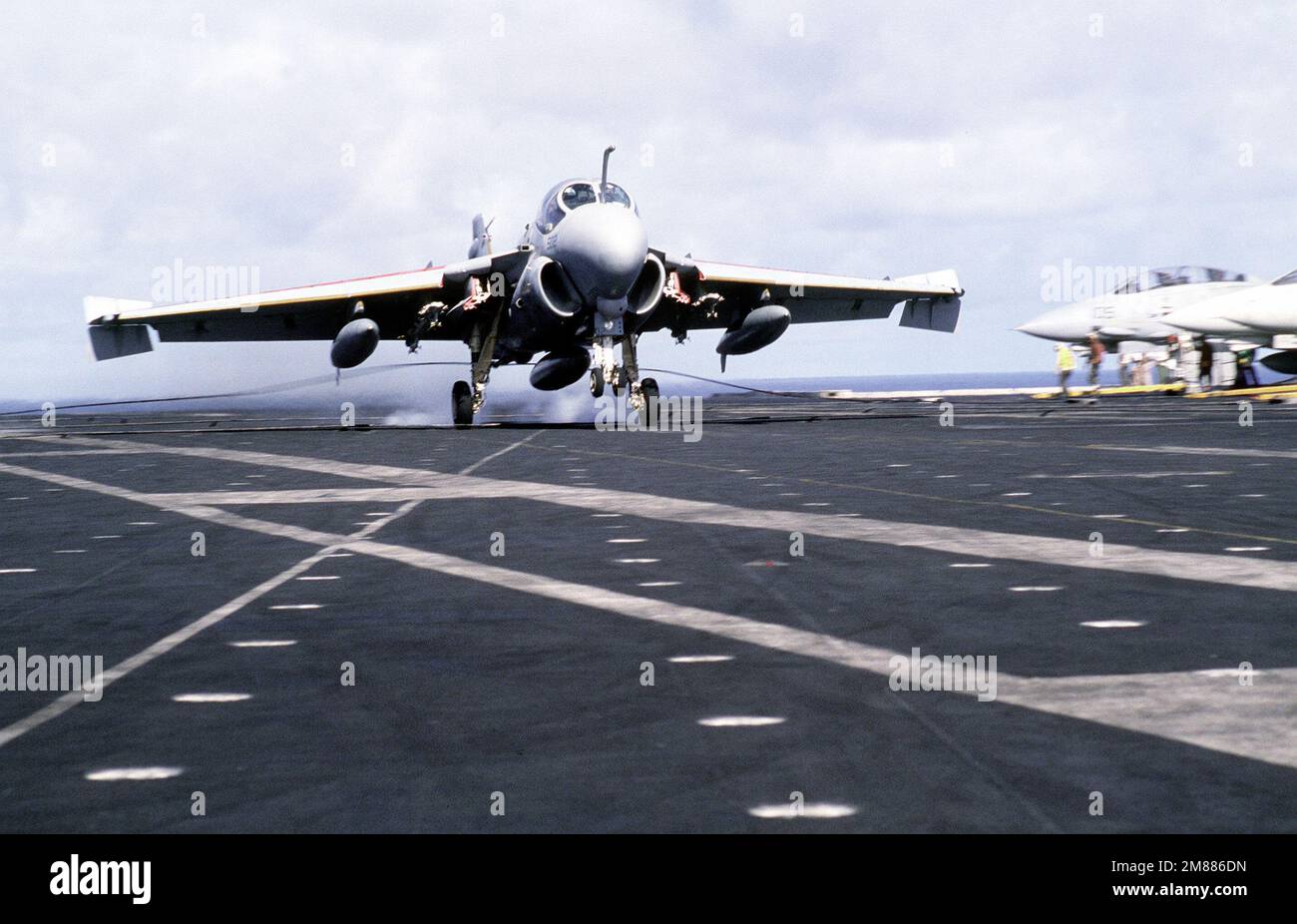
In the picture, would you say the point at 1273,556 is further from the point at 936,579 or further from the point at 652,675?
the point at 652,675

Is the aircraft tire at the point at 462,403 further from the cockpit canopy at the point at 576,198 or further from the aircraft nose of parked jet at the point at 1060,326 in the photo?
the aircraft nose of parked jet at the point at 1060,326

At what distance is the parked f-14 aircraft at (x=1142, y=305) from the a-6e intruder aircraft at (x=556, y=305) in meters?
11.0

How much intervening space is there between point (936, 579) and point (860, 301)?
91.2 feet

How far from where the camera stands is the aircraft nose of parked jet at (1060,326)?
42.9 m

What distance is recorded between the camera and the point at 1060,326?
43.6 metres

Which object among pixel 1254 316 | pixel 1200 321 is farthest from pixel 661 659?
pixel 1200 321

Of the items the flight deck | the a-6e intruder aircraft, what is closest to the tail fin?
the a-6e intruder aircraft

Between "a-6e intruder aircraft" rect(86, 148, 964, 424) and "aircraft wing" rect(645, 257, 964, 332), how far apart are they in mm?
46

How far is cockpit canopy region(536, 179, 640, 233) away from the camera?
24.9 m

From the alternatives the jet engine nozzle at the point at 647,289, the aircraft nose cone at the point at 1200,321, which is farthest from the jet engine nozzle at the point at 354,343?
the aircraft nose cone at the point at 1200,321

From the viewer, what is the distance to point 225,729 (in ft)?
14.4

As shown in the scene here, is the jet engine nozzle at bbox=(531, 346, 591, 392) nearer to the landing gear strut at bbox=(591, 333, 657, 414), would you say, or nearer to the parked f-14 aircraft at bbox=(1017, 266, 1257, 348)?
the landing gear strut at bbox=(591, 333, 657, 414)

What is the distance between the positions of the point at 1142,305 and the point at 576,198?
23702 mm
